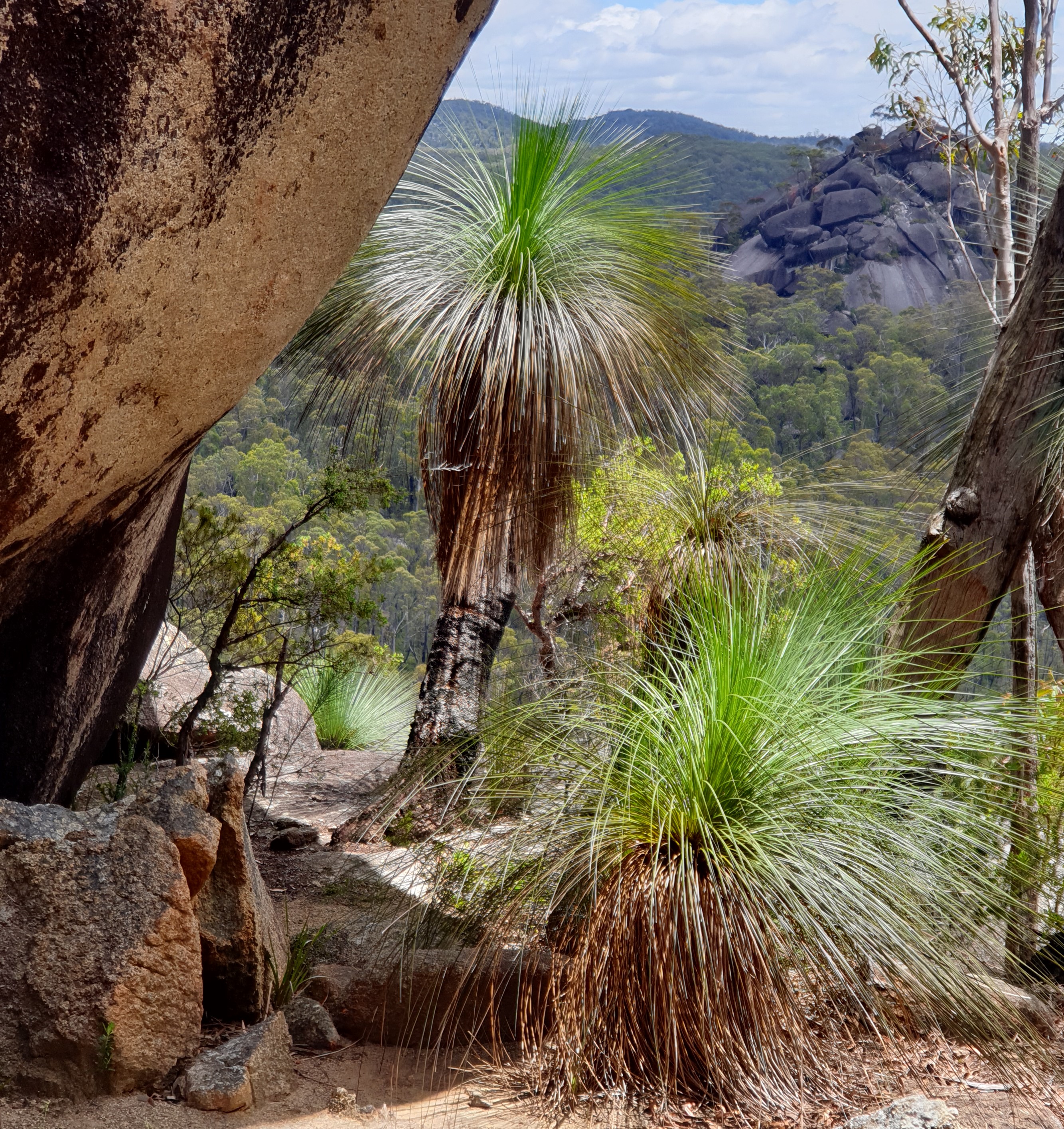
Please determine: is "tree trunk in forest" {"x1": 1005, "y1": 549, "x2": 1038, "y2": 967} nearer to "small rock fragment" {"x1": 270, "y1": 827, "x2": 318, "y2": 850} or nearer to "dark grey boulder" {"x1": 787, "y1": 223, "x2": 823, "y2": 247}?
"small rock fragment" {"x1": 270, "y1": 827, "x2": 318, "y2": 850}

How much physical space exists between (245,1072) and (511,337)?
338cm

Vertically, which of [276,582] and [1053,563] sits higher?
[1053,563]

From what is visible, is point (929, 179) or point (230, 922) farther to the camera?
point (929, 179)

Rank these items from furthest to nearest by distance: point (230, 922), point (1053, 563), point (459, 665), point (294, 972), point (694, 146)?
1. point (694, 146)
2. point (459, 665)
3. point (1053, 563)
4. point (294, 972)
5. point (230, 922)

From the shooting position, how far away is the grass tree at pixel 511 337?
476cm

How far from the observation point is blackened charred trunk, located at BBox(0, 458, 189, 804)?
2445 mm

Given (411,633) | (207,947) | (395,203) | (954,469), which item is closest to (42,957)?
(207,947)

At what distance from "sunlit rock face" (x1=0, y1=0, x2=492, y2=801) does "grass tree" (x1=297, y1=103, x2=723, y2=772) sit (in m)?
2.50

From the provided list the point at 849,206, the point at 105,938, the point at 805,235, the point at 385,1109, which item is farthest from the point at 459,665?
the point at 849,206

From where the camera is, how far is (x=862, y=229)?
35.9 meters

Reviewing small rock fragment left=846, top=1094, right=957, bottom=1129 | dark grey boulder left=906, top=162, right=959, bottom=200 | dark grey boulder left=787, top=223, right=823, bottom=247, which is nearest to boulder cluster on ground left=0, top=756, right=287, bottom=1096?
small rock fragment left=846, top=1094, right=957, bottom=1129

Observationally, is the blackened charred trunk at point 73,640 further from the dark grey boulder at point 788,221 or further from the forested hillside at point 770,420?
the dark grey boulder at point 788,221

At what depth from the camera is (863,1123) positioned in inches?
77.3

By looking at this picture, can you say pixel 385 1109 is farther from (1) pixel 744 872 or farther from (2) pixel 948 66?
(2) pixel 948 66
